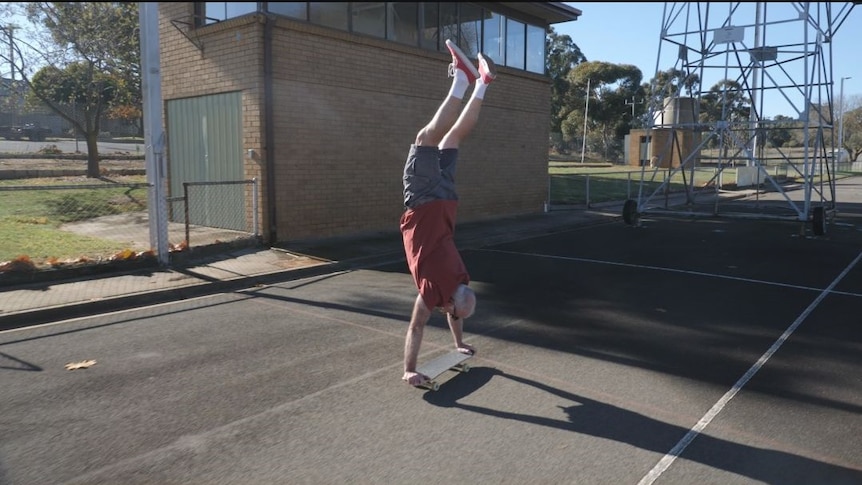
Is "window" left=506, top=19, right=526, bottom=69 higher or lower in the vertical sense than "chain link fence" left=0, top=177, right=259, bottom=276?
higher

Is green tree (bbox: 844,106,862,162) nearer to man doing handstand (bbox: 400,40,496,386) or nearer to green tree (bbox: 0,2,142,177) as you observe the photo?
green tree (bbox: 0,2,142,177)

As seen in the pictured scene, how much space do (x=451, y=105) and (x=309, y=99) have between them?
7.67m

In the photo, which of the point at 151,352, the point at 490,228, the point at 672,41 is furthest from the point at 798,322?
the point at 672,41

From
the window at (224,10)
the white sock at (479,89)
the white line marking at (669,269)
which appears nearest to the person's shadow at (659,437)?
the white sock at (479,89)

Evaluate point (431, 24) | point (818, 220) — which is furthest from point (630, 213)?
point (431, 24)

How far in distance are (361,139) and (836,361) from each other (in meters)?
9.33

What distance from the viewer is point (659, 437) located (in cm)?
403

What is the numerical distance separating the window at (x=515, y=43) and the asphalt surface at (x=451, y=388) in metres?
9.51

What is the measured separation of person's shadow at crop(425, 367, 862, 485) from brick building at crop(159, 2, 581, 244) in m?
7.36

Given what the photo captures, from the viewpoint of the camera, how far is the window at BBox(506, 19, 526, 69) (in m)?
16.8

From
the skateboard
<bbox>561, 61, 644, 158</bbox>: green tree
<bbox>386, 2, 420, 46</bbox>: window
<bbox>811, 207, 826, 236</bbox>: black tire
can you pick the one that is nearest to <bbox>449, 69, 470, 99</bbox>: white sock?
the skateboard

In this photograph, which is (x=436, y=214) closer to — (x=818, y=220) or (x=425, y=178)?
(x=425, y=178)

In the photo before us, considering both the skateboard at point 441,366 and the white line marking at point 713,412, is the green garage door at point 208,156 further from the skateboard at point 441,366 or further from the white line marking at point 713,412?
the white line marking at point 713,412

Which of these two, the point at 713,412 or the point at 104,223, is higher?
the point at 104,223
